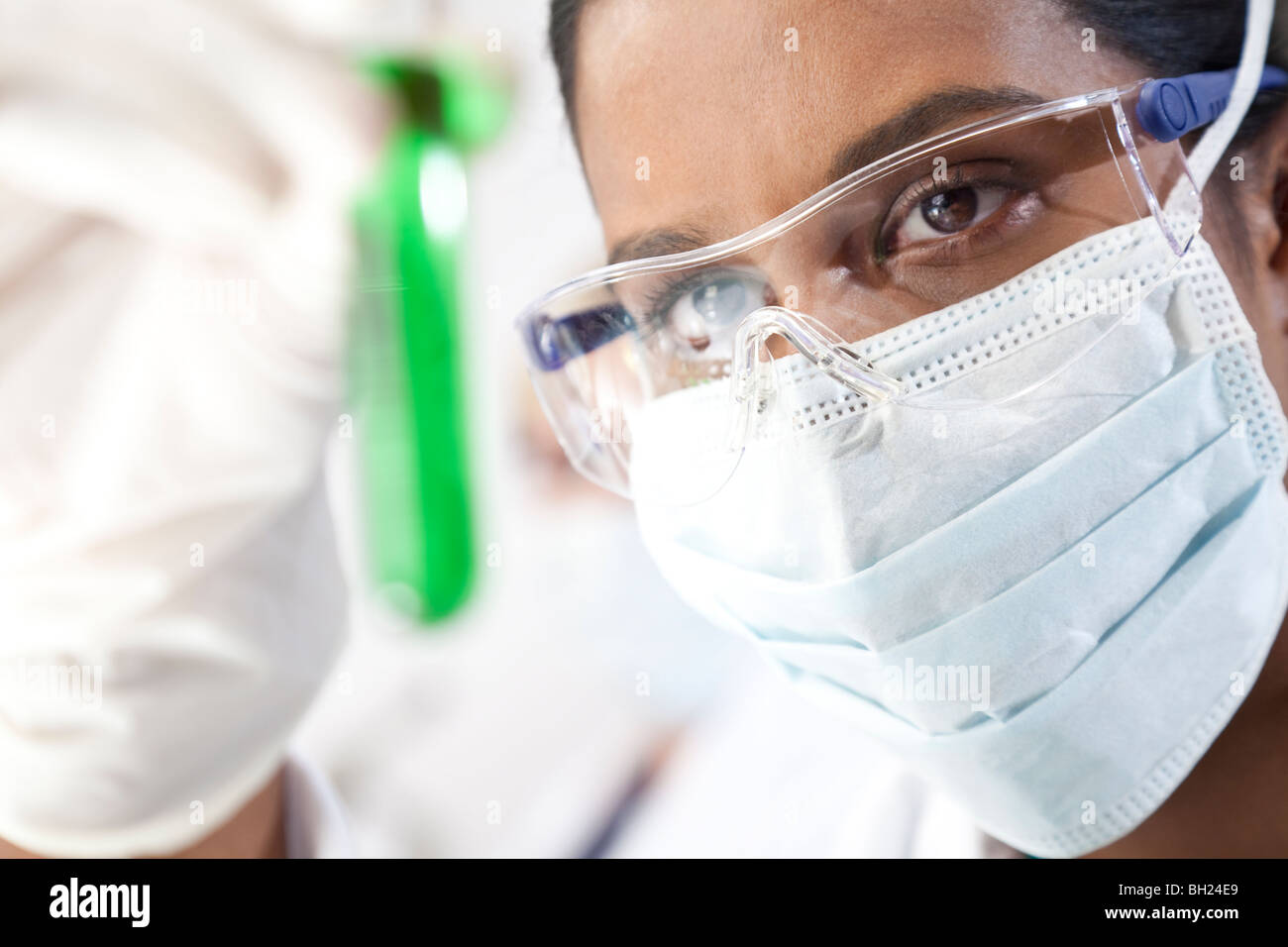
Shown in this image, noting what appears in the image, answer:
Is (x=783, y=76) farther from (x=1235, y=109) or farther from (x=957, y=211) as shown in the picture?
(x=1235, y=109)

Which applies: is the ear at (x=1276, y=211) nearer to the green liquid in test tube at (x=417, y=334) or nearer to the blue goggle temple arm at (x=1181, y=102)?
the blue goggle temple arm at (x=1181, y=102)

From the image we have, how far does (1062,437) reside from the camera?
566mm

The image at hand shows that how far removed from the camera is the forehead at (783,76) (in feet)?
1.83

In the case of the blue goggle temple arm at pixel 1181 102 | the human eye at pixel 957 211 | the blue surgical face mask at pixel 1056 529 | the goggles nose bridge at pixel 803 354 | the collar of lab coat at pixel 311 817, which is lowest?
the collar of lab coat at pixel 311 817

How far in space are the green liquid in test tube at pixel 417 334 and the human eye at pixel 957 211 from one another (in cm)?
50

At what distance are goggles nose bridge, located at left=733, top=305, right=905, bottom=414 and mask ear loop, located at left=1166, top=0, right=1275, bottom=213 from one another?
200mm

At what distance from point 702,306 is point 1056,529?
30 cm

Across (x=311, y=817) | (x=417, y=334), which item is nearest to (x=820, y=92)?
(x=417, y=334)

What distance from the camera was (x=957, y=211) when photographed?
585 millimetres

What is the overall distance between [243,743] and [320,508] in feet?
0.75

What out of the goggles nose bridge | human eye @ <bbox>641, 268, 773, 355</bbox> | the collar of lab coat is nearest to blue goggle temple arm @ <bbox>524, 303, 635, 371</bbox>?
human eye @ <bbox>641, 268, 773, 355</bbox>

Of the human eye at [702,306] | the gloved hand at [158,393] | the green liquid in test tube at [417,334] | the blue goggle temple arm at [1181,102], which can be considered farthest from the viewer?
the green liquid in test tube at [417,334]

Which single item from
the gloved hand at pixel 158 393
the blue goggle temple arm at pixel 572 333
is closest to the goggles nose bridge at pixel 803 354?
the blue goggle temple arm at pixel 572 333
